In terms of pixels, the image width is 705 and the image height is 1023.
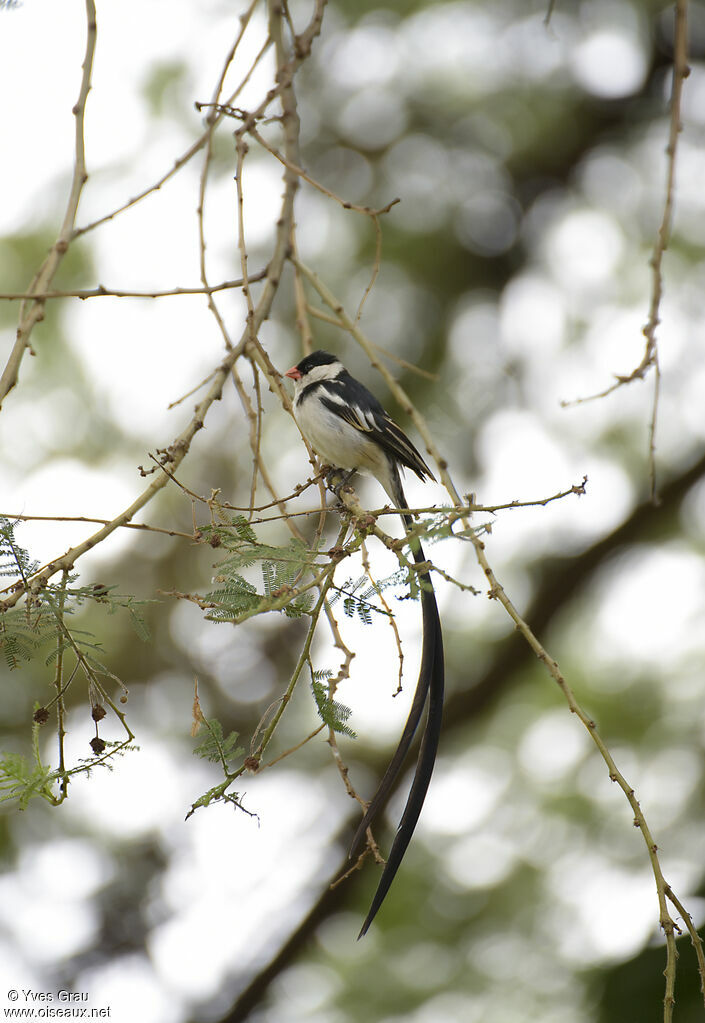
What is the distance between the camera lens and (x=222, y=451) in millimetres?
3127

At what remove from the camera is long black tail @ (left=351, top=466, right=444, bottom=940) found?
1.24 m

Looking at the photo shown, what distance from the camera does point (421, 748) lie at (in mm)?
1401

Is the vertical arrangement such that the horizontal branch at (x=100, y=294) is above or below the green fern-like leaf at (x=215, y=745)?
above

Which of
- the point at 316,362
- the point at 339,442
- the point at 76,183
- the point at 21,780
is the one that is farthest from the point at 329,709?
the point at 316,362

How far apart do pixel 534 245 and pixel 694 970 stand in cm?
224

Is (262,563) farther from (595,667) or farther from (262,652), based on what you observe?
(595,667)

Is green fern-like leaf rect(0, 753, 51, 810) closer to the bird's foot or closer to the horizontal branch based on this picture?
the horizontal branch

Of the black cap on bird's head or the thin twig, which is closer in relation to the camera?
the thin twig

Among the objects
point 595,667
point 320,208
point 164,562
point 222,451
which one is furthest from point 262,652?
point 320,208

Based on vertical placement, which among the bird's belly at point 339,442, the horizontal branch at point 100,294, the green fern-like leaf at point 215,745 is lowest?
the green fern-like leaf at point 215,745

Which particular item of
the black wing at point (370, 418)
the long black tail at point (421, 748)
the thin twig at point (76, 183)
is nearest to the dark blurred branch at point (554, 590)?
the black wing at point (370, 418)

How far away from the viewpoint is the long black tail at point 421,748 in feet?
4.07

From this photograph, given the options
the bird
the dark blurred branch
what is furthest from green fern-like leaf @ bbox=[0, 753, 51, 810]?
the dark blurred branch

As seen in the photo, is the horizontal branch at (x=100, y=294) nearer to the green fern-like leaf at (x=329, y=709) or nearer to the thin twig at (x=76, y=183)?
the thin twig at (x=76, y=183)
